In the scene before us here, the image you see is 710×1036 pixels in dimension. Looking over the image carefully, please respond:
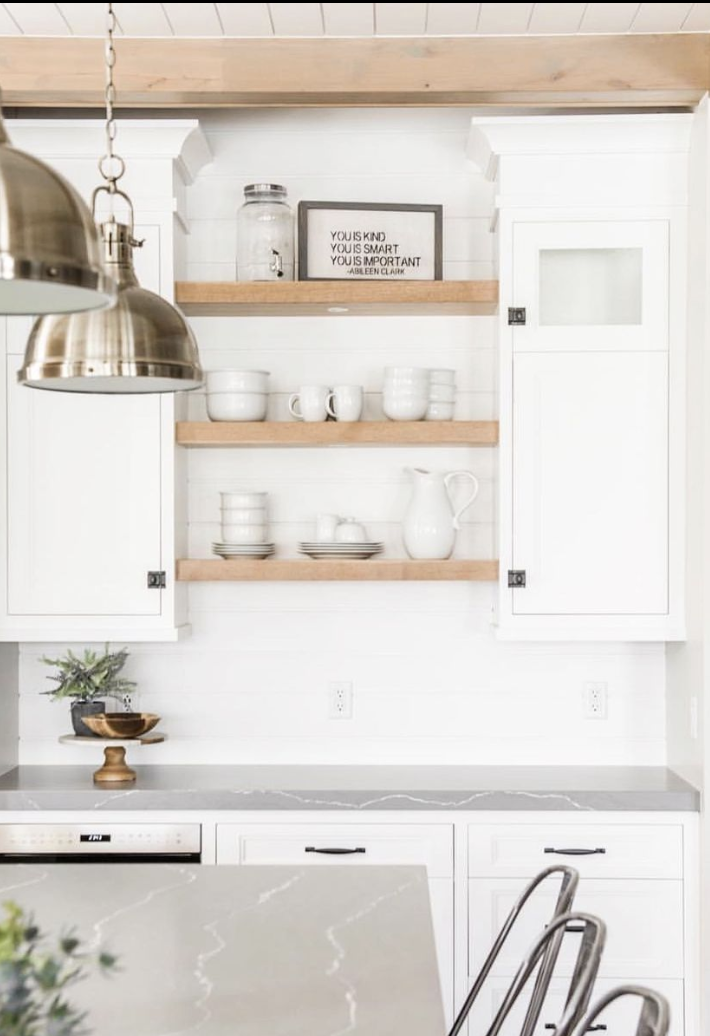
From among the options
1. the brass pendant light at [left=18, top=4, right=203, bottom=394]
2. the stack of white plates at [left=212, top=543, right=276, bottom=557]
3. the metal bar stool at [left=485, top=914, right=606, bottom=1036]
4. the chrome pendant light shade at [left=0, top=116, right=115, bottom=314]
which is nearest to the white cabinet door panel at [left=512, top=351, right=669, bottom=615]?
the stack of white plates at [left=212, top=543, right=276, bottom=557]

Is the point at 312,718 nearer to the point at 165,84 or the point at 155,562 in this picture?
the point at 155,562

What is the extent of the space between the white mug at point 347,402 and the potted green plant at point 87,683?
0.93 metres

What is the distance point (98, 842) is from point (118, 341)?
177 cm

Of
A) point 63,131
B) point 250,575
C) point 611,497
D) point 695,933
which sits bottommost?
point 695,933

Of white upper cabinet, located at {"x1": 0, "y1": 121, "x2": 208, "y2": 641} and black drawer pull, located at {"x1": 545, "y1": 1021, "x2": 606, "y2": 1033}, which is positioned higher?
white upper cabinet, located at {"x1": 0, "y1": 121, "x2": 208, "y2": 641}

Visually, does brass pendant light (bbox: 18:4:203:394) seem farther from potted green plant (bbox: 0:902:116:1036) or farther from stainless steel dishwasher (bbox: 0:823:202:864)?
stainless steel dishwasher (bbox: 0:823:202:864)

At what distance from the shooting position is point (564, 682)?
12.3 feet

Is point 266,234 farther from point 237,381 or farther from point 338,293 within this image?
point 237,381

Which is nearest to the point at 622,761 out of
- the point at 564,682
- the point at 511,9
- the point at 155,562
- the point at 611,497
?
the point at 564,682

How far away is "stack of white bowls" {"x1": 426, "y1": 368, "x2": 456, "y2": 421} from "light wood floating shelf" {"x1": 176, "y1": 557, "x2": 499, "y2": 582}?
0.42m

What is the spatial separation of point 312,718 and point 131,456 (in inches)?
37.0

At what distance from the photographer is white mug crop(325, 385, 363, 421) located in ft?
Answer: 11.6

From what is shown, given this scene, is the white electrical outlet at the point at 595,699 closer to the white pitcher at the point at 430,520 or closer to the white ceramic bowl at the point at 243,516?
the white pitcher at the point at 430,520

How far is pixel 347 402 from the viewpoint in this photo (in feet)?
11.6
